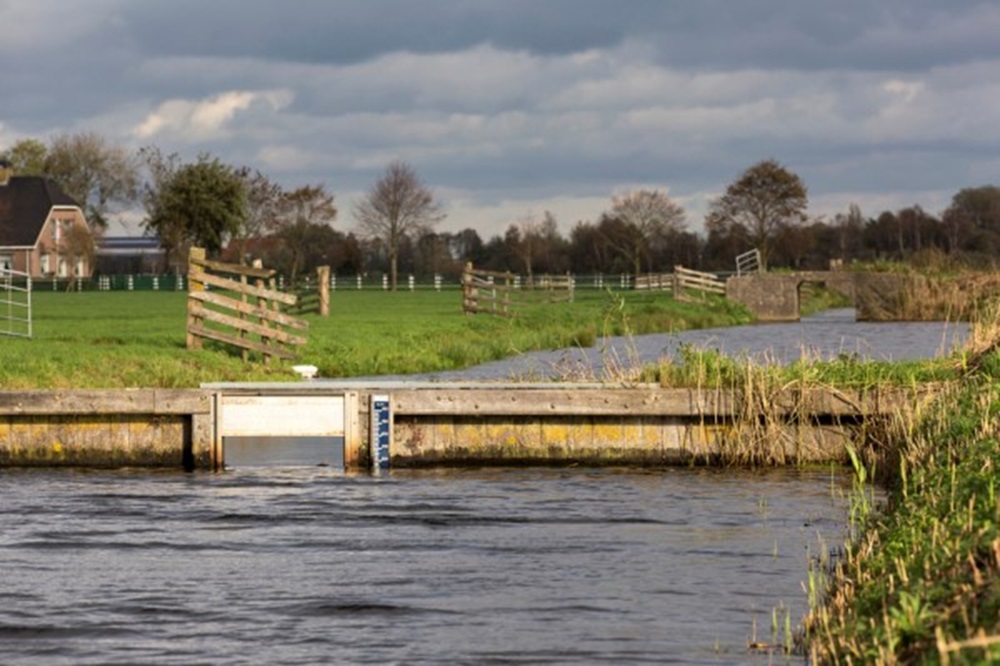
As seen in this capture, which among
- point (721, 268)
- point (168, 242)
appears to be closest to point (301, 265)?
point (168, 242)

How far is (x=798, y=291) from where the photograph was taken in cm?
8938

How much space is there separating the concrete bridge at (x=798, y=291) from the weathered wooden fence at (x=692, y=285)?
2.10 m

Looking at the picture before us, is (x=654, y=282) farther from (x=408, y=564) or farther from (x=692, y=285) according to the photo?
(x=408, y=564)

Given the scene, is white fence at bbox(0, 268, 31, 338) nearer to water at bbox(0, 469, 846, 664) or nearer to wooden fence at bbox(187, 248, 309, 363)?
wooden fence at bbox(187, 248, 309, 363)

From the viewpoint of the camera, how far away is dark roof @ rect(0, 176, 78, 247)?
13688cm

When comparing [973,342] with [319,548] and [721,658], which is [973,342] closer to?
[319,548]

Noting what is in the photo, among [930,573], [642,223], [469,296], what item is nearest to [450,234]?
[642,223]

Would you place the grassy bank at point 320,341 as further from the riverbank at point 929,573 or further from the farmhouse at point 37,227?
the farmhouse at point 37,227

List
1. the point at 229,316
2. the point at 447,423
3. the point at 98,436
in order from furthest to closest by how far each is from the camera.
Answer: the point at 229,316
the point at 98,436
the point at 447,423

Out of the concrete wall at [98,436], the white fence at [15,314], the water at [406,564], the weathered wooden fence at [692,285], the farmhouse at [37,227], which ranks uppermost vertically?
the farmhouse at [37,227]

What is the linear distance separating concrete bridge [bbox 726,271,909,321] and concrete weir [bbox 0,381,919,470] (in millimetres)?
55041

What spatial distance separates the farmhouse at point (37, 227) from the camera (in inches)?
5281

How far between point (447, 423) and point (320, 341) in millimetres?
17786

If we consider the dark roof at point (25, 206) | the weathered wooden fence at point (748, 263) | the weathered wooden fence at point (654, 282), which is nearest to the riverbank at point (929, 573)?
the weathered wooden fence at point (748, 263)
